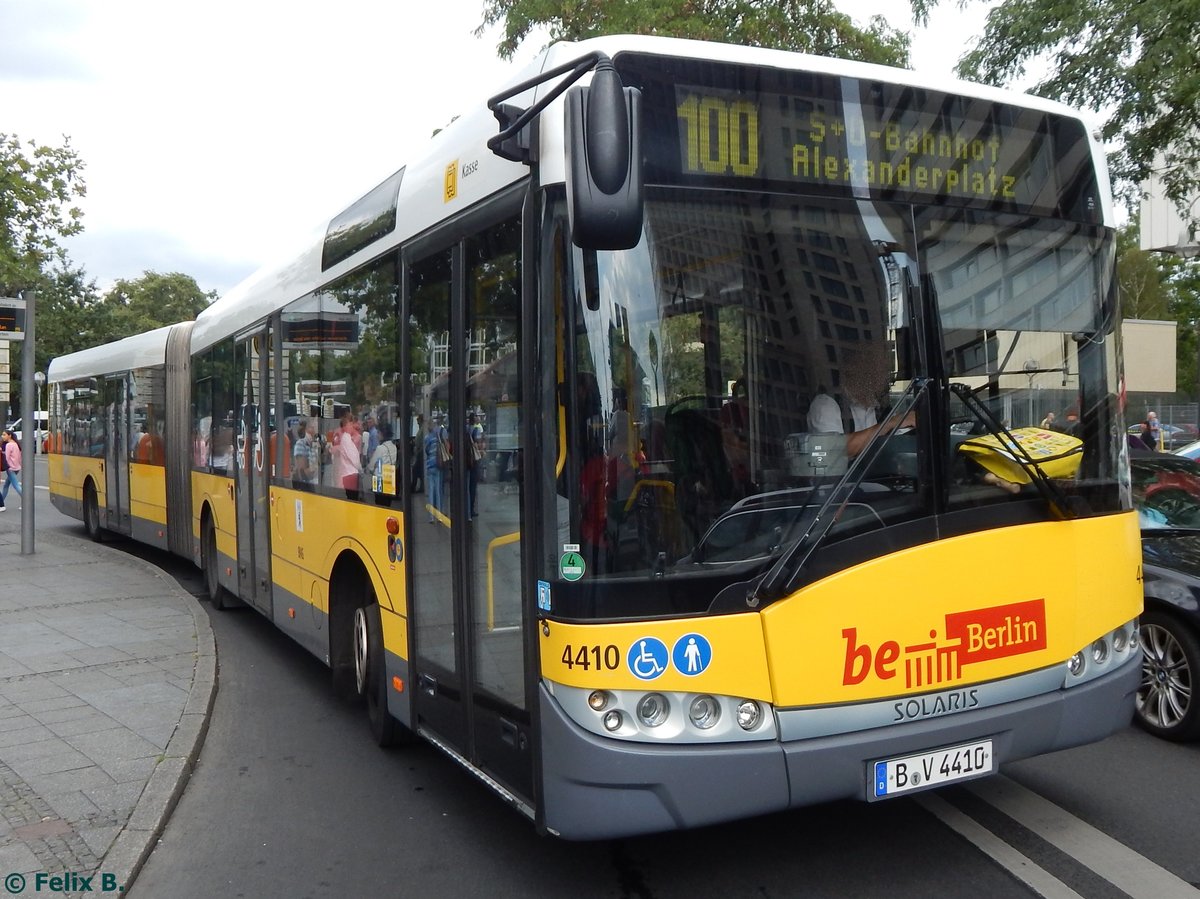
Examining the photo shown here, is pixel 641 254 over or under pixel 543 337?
over

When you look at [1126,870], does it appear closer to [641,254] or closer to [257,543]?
[641,254]

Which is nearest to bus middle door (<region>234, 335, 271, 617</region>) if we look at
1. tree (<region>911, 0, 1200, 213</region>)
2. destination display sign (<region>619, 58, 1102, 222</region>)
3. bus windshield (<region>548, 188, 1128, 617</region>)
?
bus windshield (<region>548, 188, 1128, 617</region>)

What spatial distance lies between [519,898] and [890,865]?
1.45m

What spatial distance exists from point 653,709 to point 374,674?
117 inches

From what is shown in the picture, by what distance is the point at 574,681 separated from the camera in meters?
3.87

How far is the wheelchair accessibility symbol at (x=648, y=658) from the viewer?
382cm

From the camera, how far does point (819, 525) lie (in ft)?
12.9

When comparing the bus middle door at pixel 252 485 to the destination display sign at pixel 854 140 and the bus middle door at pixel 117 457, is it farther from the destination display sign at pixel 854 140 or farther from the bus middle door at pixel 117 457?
the bus middle door at pixel 117 457

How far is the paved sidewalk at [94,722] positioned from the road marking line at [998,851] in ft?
11.1

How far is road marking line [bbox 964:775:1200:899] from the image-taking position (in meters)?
4.24

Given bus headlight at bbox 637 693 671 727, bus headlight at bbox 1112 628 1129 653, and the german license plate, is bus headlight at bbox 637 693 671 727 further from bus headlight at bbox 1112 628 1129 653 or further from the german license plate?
bus headlight at bbox 1112 628 1129 653

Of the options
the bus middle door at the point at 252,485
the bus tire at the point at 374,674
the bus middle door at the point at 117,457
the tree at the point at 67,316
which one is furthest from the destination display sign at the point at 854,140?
the tree at the point at 67,316

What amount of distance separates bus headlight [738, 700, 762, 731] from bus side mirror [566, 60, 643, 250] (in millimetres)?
1585

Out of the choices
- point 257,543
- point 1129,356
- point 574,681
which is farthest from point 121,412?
point 574,681
